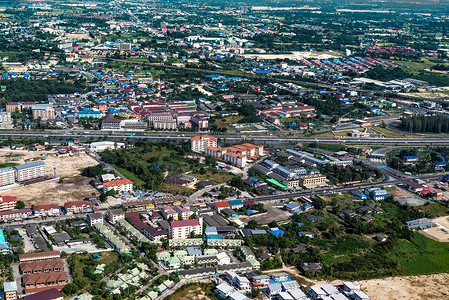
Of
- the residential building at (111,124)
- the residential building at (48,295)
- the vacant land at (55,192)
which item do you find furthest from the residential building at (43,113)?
the residential building at (48,295)

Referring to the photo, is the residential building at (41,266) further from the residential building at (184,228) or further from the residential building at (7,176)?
the residential building at (7,176)

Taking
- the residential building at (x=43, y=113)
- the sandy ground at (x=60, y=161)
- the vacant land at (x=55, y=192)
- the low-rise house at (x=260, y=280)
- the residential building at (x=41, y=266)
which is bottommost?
the low-rise house at (x=260, y=280)

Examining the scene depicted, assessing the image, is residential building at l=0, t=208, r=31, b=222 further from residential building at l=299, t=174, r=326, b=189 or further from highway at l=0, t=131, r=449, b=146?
residential building at l=299, t=174, r=326, b=189

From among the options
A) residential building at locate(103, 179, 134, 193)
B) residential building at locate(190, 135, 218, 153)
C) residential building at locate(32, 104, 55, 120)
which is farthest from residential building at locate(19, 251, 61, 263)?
residential building at locate(32, 104, 55, 120)

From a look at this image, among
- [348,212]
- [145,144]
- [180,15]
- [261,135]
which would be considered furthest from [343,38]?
[348,212]

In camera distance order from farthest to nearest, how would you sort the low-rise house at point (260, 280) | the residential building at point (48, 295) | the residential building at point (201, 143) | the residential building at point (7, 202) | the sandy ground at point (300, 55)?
the sandy ground at point (300, 55) → the residential building at point (201, 143) → the residential building at point (7, 202) → the low-rise house at point (260, 280) → the residential building at point (48, 295)

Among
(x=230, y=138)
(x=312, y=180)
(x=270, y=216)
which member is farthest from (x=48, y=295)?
(x=230, y=138)

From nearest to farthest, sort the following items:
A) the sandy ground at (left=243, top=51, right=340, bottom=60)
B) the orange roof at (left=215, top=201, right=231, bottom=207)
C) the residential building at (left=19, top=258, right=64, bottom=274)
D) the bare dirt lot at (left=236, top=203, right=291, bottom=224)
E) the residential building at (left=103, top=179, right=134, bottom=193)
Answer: the residential building at (left=19, top=258, right=64, bottom=274) → the bare dirt lot at (left=236, top=203, right=291, bottom=224) → the orange roof at (left=215, top=201, right=231, bottom=207) → the residential building at (left=103, top=179, right=134, bottom=193) → the sandy ground at (left=243, top=51, right=340, bottom=60)
